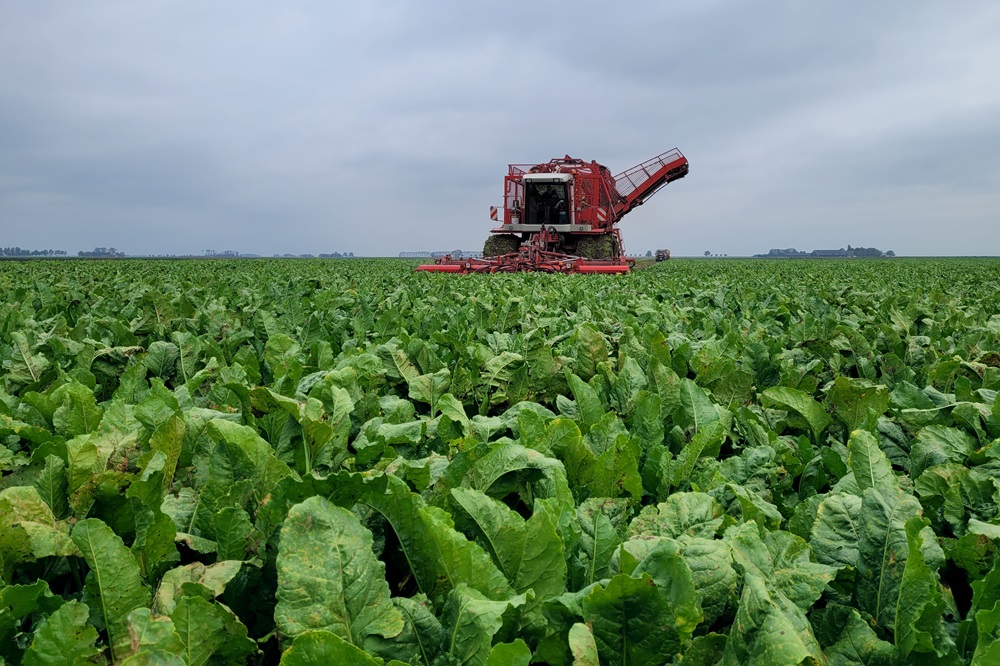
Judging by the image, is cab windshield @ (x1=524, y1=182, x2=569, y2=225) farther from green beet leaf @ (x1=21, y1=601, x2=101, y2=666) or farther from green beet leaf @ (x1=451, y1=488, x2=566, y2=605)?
green beet leaf @ (x1=21, y1=601, x2=101, y2=666)

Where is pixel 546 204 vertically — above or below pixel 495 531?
above

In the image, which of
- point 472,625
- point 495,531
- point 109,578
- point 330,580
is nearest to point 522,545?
point 495,531

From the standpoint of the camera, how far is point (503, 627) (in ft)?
2.93

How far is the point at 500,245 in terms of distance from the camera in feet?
66.1

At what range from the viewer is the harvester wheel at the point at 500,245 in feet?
65.5

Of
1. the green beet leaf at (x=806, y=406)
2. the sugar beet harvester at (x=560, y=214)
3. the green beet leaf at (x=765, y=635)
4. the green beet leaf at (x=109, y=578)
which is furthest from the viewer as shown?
the sugar beet harvester at (x=560, y=214)

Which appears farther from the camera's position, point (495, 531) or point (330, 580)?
point (495, 531)

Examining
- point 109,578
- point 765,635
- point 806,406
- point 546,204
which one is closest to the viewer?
point 765,635

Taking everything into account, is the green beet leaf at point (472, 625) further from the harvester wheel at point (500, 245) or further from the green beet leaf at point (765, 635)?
the harvester wheel at point (500, 245)

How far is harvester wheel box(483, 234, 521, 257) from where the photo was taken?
1997 cm

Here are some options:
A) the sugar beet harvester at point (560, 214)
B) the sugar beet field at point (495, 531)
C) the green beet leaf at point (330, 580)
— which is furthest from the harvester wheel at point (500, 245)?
the green beet leaf at point (330, 580)

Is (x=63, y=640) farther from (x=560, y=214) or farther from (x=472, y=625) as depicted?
(x=560, y=214)

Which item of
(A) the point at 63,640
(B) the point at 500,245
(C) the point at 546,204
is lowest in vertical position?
(A) the point at 63,640

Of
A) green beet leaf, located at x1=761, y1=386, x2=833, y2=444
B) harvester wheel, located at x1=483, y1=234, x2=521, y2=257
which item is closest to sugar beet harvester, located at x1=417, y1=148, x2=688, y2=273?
harvester wheel, located at x1=483, y1=234, x2=521, y2=257
